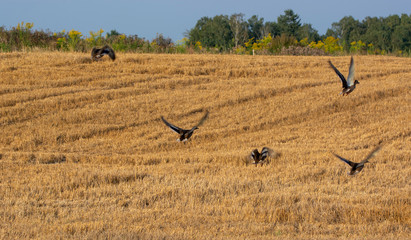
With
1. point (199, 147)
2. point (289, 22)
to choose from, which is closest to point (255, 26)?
point (289, 22)

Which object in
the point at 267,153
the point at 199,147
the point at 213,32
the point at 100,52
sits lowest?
the point at 199,147

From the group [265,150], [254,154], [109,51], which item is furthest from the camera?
[265,150]

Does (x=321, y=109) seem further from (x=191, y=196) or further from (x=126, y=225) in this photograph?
(x=126, y=225)

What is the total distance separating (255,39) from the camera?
61594 mm

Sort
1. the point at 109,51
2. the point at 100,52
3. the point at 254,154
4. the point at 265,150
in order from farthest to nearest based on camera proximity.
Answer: the point at 265,150, the point at 254,154, the point at 100,52, the point at 109,51

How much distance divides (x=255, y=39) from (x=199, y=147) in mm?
48594

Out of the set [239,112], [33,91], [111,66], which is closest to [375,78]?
[239,112]

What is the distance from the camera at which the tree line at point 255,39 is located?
28.1 m

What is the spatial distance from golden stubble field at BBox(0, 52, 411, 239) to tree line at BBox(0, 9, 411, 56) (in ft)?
13.4

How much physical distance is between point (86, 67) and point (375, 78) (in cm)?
1287

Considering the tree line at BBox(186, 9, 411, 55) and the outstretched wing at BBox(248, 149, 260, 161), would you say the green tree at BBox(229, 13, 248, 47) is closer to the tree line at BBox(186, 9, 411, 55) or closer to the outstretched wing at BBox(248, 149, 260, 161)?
the tree line at BBox(186, 9, 411, 55)

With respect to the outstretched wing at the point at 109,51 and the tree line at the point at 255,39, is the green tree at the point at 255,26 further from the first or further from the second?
the outstretched wing at the point at 109,51

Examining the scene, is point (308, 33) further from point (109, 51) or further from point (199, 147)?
point (109, 51)

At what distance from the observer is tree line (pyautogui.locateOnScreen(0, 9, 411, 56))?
1106 inches
